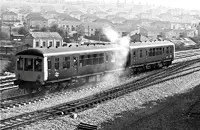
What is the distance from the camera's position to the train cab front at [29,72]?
18.0 m

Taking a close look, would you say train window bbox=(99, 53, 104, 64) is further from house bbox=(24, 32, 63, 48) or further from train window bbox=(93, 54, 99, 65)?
house bbox=(24, 32, 63, 48)

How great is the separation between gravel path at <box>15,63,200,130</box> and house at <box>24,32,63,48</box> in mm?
35641

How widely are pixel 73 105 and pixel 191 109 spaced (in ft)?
17.6

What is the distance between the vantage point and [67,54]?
19.2 meters

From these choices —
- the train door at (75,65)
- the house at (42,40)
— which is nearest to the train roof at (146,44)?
the train door at (75,65)

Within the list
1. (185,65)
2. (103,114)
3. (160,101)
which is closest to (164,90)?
(160,101)

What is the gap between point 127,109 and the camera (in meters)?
15.9

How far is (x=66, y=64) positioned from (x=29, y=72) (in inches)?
85.8

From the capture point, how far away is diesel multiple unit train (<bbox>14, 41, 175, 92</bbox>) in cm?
1808

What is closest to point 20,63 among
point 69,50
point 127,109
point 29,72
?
point 29,72

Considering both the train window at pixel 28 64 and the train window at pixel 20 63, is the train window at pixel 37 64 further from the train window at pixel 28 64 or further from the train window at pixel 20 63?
the train window at pixel 20 63

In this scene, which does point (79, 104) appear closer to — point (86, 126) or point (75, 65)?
point (86, 126)

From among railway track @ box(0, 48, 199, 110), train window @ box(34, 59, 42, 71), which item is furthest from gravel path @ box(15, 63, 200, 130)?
train window @ box(34, 59, 42, 71)

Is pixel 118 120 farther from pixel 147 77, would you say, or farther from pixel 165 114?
pixel 147 77
